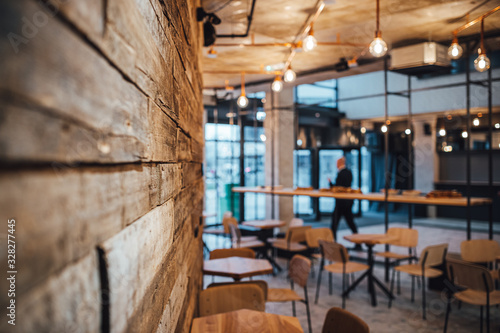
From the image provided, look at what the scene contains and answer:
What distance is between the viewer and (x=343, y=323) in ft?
7.60

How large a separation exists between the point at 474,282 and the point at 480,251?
120cm

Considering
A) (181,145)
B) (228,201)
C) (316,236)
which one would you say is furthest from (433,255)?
(228,201)

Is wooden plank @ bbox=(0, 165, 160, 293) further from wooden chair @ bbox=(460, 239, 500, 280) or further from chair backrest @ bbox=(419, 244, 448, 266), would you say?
wooden chair @ bbox=(460, 239, 500, 280)

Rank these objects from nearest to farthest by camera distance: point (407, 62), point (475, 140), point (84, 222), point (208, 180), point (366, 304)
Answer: point (84, 222)
point (366, 304)
point (407, 62)
point (208, 180)
point (475, 140)

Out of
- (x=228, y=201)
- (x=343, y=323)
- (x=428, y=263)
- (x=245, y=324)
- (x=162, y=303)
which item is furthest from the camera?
(x=228, y=201)

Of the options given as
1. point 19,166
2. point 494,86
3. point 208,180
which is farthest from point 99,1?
point 494,86

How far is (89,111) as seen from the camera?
47cm

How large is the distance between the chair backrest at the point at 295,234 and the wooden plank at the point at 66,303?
218 inches

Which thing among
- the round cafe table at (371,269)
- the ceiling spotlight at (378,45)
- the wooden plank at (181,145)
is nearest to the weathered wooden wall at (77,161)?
the wooden plank at (181,145)

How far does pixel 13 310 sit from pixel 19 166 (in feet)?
0.43

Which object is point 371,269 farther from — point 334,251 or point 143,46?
point 143,46

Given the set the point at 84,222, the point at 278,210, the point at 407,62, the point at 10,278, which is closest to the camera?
the point at 10,278

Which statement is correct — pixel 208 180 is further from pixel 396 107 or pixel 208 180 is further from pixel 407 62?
pixel 396 107

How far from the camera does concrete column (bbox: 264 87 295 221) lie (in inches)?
356
